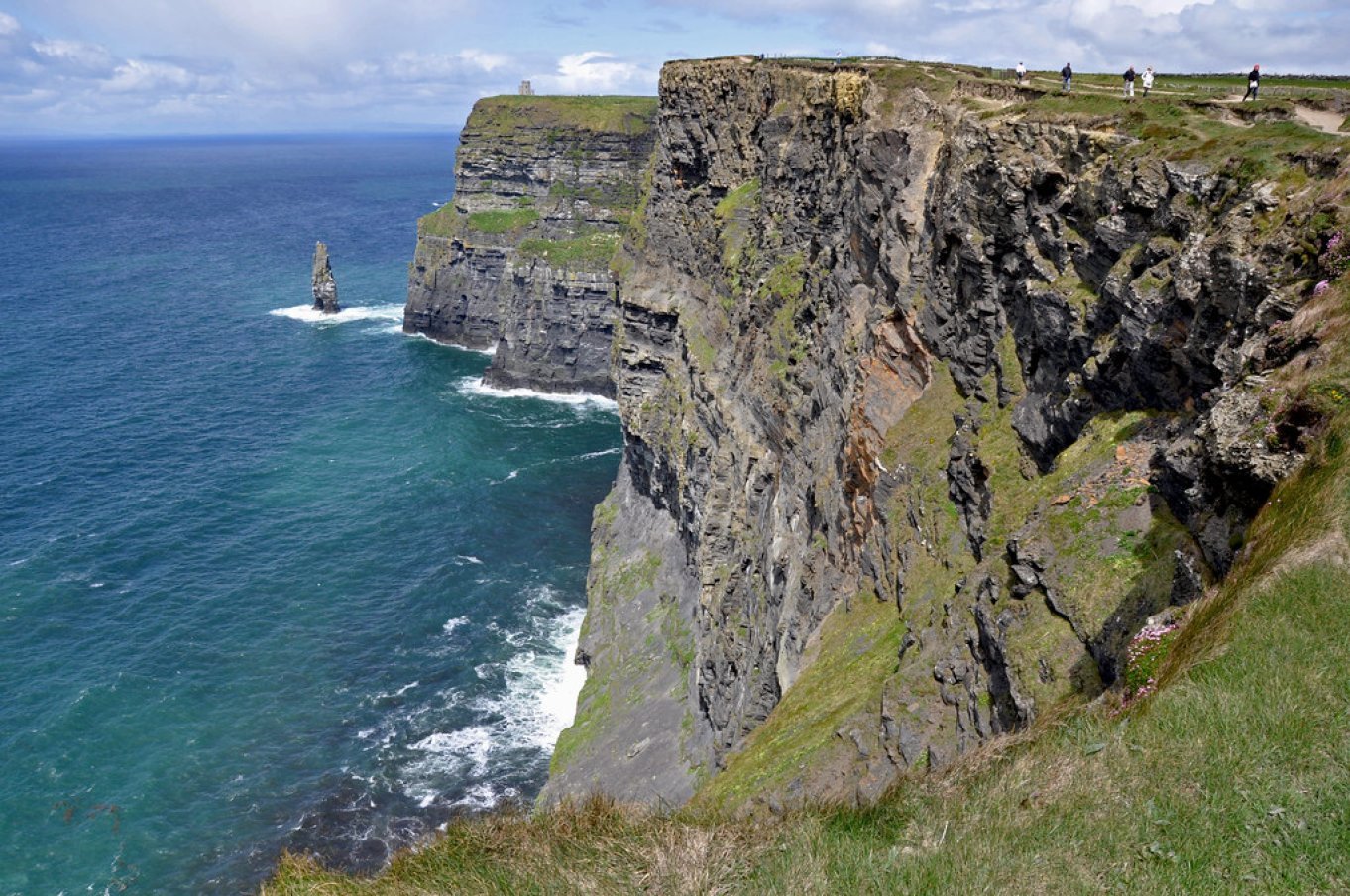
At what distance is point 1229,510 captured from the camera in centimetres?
1688

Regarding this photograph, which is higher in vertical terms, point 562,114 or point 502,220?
point 562,114

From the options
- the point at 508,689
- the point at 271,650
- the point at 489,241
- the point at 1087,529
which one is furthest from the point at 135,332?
the point at 1087,529

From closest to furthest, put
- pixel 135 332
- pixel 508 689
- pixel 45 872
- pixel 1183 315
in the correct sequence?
pixel 1183 315 → pixel 45 872 → pixel 508 689 → pixel 135 332

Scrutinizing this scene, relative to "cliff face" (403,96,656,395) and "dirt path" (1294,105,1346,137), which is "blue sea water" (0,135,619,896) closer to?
"cliff face" (403,96,656,395)

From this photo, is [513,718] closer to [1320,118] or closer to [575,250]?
[1320,118]

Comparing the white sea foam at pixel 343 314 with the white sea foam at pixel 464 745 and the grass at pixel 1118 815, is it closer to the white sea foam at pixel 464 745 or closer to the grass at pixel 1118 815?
the white sea foam at pixel 464 745

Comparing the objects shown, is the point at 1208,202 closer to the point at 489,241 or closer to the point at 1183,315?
Result: the point at 1183,315

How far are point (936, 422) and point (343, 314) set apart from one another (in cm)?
13168

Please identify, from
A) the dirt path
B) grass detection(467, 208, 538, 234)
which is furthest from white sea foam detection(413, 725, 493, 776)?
grass detection(467, 208, 538, 234)

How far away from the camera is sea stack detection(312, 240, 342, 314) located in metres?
144

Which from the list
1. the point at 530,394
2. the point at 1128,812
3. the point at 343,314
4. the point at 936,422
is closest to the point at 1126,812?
the point at 1128,812

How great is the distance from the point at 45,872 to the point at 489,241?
323 feet

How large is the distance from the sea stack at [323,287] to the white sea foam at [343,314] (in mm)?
1128

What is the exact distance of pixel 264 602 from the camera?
2657 inches
